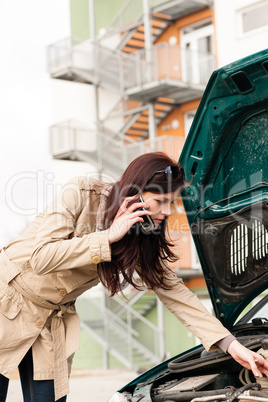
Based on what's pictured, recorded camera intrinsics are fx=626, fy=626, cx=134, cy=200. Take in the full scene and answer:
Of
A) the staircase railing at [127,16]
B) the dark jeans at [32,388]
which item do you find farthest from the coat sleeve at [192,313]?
the staircase railing at [127,16]

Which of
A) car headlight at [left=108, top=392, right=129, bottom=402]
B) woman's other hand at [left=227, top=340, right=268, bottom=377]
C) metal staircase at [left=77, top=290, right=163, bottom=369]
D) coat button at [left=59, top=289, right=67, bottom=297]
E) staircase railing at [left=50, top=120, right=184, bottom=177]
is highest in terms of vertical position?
staircase railing at [left=50, top=120, right=184, bottom=177]

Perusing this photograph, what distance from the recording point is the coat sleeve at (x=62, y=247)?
8.65 ft

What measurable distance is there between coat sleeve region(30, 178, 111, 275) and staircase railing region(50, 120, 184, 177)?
12042 mm

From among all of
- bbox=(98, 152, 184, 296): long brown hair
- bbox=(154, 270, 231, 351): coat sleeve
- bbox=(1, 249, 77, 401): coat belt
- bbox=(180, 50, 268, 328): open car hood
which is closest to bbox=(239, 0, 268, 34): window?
bbox=(180, 50, 268, 328): open car hood

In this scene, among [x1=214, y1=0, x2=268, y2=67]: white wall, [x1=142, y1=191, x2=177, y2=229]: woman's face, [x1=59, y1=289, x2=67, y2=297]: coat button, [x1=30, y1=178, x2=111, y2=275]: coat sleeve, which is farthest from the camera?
[x1=214, y1=0, x2=268, y2=67]: white wall

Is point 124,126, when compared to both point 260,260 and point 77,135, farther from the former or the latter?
point 260,260

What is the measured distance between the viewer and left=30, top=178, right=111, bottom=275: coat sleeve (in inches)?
104

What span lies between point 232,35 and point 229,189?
11.5 metres

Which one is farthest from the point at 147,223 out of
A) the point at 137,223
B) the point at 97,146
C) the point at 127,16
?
the point at 127,16

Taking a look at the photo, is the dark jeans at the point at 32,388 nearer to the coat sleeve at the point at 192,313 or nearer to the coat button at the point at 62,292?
the coat button at the point at 62,292

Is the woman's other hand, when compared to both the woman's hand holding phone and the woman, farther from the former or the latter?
the woman's hand holding phone

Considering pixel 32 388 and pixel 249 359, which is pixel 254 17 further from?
pixel 32 388

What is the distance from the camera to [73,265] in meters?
2.66

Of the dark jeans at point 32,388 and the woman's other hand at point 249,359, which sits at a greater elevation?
the woman's other hand at point 249,359
